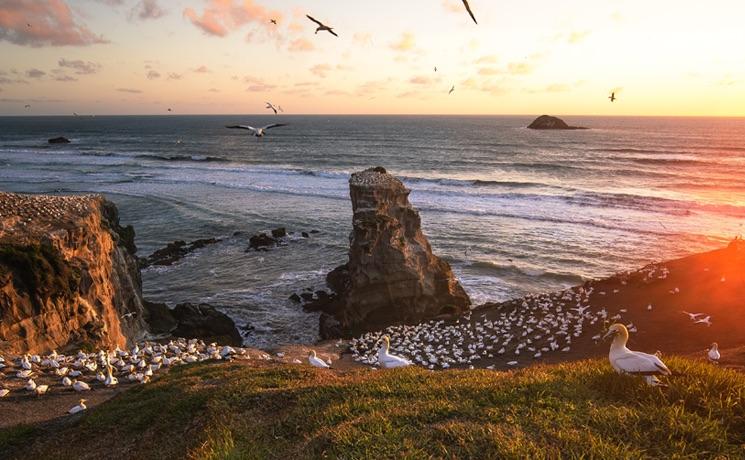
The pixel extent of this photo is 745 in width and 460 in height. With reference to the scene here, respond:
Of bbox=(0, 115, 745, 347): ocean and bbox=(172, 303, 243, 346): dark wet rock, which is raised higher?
bbox=(0, 115, 745, 347): ocean

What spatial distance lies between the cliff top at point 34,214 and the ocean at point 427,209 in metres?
10.7

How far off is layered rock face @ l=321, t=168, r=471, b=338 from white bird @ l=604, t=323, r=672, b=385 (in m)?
19.4

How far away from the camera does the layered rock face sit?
27812 mm

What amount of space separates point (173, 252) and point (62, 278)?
22.6m

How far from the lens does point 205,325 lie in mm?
26531

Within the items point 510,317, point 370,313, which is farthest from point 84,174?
point 510,317

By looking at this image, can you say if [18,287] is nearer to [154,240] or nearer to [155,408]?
[155,408]

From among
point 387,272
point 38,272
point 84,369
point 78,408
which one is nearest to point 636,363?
point 78,408

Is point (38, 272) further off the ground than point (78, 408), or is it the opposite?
point (38, 272)

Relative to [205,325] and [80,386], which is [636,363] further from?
[205,325]

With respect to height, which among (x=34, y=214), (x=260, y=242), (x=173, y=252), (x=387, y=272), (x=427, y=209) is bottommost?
(x=173, y=252)

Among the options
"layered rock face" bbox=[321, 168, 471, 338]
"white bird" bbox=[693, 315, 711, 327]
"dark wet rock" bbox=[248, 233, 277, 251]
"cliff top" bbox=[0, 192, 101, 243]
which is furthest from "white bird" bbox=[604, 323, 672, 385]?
"dark wet rock" bbox=[248, 233, 277, 251]

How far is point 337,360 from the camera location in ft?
73.5

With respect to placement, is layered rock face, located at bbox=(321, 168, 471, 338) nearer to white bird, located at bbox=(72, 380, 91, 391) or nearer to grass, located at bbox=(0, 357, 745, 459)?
white bird, located at bbox=(72, 380, 91, 391)
